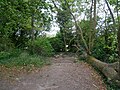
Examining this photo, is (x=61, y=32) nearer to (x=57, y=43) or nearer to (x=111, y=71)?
(x=57, y=43)

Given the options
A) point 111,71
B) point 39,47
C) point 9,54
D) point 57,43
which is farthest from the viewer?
point 57,43

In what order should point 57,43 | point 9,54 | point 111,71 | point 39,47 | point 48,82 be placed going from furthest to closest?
point 57,43
point 39,47
point 9,54
point 111,71
point 48,82

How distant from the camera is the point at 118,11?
54.4 ft

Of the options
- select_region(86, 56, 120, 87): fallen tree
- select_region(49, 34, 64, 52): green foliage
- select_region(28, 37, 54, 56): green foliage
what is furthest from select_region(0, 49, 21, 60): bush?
select_region(49, 34, 64, 52): green foliage

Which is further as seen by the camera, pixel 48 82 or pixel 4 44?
pixel 4 44

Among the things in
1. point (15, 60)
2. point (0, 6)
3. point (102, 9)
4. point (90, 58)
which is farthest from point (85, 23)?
point (0, 6)

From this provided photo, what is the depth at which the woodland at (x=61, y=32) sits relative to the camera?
10.3 m

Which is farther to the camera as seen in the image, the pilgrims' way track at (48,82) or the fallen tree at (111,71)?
the fallen tree at (111,71)

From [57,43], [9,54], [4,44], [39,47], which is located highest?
[4,44]

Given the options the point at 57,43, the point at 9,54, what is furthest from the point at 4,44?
the point at 57,43

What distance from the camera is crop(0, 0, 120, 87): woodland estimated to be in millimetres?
10297

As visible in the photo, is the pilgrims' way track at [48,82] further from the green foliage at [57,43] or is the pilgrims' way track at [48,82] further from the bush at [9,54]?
the green foliage at [57,43]

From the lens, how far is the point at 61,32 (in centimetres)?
2467

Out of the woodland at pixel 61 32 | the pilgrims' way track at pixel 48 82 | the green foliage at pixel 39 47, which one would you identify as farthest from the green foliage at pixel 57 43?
the pilgrims' way track at pixel 48 82
